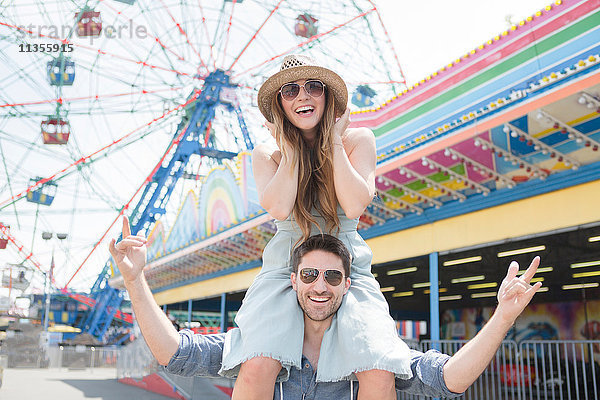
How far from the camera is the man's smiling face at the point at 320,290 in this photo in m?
1.94

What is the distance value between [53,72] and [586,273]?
18984 mm

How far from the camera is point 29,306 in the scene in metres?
Answer: 35.4

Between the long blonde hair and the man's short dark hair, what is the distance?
0.25 feet

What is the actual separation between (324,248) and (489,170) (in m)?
5.76

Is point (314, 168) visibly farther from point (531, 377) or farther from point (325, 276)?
point (531, 377)

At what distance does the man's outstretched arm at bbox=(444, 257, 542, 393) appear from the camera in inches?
70.4

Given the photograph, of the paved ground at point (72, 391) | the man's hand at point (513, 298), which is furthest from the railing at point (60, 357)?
the man's hand at point (513, 298)

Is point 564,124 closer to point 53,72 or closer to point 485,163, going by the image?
point 485,163

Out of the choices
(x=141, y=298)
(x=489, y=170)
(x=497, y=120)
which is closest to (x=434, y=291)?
(x=489, y=170)

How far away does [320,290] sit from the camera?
1.92 m

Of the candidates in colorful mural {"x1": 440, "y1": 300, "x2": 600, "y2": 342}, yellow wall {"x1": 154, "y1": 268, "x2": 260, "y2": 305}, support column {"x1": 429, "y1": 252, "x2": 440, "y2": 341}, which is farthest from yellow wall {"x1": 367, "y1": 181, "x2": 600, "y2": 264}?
colorful mural {"x1": 440, "y1": 300, "x2": 600, "y2": 342}

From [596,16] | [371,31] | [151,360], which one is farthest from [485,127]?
[371,31]

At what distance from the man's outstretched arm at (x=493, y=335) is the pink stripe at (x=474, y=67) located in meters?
6.05

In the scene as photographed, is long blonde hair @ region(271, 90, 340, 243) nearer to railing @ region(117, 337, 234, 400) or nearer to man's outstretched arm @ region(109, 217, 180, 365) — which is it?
man's outstretched arm @ region(109, 217, 180, 365)
